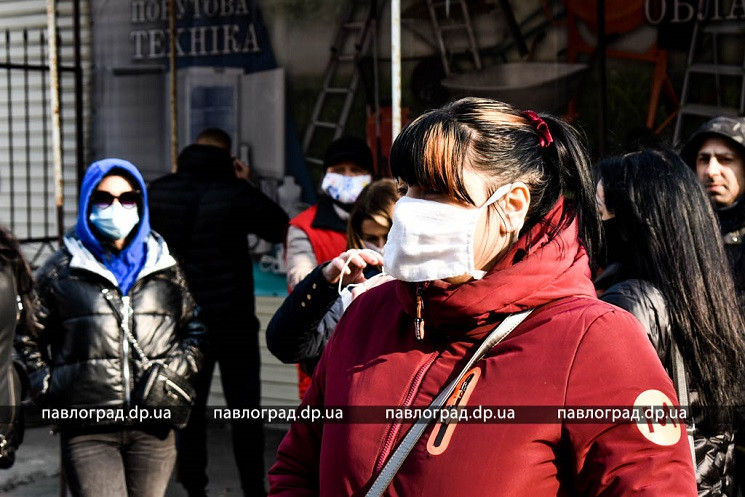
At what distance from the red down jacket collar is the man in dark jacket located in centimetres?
386

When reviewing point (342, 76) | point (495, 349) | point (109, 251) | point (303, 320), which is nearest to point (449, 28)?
point (342, 76)

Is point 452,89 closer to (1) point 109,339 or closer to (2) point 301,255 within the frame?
(2) point 301,255

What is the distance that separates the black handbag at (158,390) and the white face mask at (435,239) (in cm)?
237

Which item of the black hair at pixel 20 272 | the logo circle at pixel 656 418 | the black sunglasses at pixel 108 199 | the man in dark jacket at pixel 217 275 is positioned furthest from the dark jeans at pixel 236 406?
the logo circle at pixel 656 418

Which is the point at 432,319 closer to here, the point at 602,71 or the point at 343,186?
the point at 343,186

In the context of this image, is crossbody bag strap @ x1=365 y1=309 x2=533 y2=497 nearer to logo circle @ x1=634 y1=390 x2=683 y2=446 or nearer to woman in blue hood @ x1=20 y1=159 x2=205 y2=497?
logo circle @ x1=634 y1=390 x2=683 y2=446

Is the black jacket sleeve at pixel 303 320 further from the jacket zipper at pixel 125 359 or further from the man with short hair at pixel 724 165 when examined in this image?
the man with short hair at pixel 724 165

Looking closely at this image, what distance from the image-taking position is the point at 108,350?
392 centimetres

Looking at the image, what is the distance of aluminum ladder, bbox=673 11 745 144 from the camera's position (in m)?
5.37

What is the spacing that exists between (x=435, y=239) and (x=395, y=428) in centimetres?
34

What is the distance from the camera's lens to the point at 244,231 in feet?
18.6

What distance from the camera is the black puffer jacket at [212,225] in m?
5.55

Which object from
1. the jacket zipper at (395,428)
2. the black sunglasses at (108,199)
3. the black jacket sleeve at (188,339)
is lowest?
the black jacket sleeve at (188,339)

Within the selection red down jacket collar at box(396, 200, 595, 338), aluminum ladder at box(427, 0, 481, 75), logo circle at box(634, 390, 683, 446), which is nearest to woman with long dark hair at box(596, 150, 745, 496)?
red down jacket collar at box(396, 200, 595, 338)
